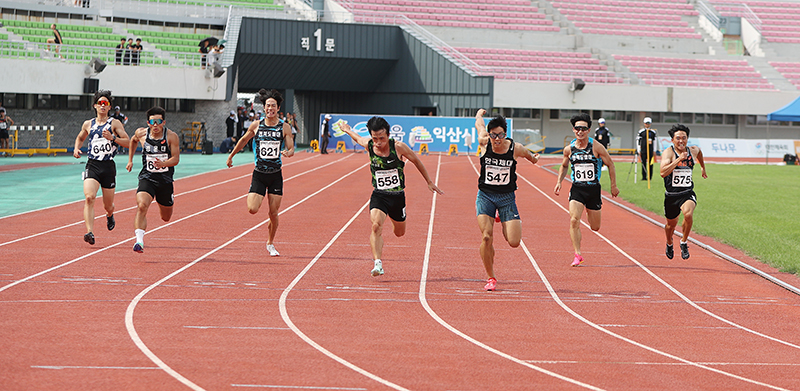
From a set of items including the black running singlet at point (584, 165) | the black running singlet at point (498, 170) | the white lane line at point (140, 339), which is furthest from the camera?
the black running singlet at point (584, 165)

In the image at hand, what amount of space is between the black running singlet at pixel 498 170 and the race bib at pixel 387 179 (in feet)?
3.30

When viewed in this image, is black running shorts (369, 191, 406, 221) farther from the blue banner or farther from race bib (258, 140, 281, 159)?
the blue banner

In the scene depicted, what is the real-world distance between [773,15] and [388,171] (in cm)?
5374

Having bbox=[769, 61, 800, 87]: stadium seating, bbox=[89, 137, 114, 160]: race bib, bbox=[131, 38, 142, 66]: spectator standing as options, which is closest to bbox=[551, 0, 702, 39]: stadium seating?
bbox=[769, 61, 800, 87]: stadium seating

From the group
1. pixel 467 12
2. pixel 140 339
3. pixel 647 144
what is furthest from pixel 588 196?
pixel 467 12

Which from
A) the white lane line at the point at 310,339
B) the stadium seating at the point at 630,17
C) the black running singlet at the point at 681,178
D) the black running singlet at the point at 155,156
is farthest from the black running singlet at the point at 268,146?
the stadium seating at the point at 630,17

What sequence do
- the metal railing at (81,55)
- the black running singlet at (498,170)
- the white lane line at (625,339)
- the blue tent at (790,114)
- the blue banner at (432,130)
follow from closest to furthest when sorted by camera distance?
the white lane line at (625,339)
the black running singlet at (498,170)
the blue tent at (790,114)
the metal railing at (81,55)
the blue banner at (432,130)

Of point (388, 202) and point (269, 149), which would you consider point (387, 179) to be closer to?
point (388, 202)

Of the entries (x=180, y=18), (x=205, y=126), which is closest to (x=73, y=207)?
(x=205, y=126)

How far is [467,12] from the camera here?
1987 inches

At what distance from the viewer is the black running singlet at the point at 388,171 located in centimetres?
959

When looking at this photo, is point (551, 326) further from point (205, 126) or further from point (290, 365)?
point (205, 126)

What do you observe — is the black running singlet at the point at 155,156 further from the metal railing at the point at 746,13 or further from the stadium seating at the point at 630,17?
the metal railing at the point at 746,13

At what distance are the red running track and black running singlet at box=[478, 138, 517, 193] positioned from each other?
1143 mm
